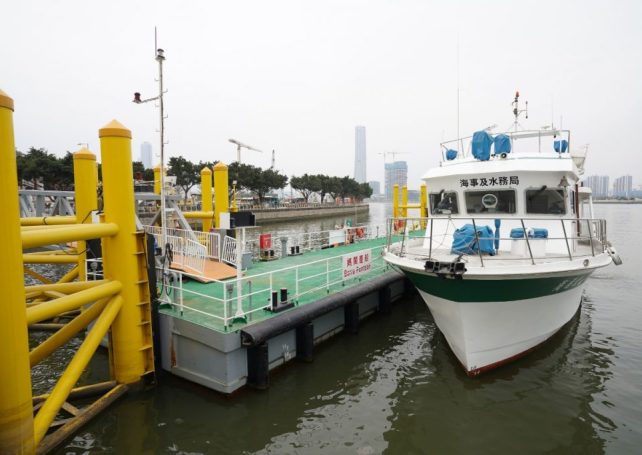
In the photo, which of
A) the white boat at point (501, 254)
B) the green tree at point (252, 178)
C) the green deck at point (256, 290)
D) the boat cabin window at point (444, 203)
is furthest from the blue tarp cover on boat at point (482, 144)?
the green tree at point (252, 178)

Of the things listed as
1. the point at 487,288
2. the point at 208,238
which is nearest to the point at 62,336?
the point at 208,238

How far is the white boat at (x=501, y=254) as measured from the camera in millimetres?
7977

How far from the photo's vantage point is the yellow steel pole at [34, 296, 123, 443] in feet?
A: 18.6

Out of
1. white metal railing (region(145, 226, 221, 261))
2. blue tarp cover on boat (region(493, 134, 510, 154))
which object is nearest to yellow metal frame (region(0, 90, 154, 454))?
white metal railing (region(145, 226, 221, 261))

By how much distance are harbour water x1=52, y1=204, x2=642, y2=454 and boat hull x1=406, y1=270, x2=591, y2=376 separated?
572 millimetres

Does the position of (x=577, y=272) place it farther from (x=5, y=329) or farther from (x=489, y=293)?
(x=5, y=329)

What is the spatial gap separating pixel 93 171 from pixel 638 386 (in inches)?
551

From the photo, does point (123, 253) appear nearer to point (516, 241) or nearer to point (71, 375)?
point (71, 375)

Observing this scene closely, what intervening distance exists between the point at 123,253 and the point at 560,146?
11.5m

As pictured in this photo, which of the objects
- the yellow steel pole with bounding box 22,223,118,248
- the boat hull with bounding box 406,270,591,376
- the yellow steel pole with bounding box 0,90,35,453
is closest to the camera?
the yellow steel pole with bounding box 0,90,35,453

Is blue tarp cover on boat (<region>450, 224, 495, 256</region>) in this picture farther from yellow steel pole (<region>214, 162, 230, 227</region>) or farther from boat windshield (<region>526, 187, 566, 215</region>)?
yellow steel pole (<region>214, 162, 230, 227</region>)

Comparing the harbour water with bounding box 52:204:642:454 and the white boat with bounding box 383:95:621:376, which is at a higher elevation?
the white boat with bounding box 383:95:621:376

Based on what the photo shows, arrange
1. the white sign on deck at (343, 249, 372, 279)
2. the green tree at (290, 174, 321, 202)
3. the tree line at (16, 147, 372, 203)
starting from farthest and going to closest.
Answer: the green tree at (290, 174, 321, 202) < the tree line at (16, 147, 372, 203) < the white sign on deck at (343, 249, 372, 279)

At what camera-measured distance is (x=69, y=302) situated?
243 inches
